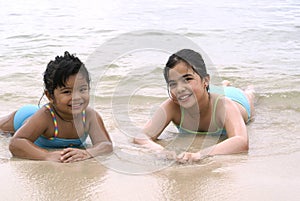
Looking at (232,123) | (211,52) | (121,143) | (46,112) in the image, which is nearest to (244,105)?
(232,123)

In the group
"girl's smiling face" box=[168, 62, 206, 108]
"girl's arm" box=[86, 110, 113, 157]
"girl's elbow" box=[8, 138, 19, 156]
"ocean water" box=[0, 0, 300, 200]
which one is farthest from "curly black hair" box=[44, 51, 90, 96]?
"girl's smiling face" box=[168, 62, 206, 108]

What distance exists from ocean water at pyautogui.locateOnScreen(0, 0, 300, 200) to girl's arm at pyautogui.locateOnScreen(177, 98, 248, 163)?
0.28 ft

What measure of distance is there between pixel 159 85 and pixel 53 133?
2.70 metres

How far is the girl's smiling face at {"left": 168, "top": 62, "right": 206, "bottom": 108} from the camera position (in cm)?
348

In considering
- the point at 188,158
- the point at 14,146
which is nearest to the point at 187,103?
the point at 188,158

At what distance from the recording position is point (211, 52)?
7.81 metres

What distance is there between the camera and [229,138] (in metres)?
3.26

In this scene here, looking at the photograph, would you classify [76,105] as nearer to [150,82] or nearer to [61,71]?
[61,71]

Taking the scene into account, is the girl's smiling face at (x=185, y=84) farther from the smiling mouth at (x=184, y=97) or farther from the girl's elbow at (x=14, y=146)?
the girl's elbow at (x=14, y=146)

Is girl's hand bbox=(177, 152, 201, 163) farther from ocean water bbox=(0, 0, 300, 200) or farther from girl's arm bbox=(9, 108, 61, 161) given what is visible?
girl's arm bbox=(9, 108, 61, 161)

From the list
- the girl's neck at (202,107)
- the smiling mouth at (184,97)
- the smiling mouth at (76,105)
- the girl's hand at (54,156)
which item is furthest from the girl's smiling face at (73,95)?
the girl's neck at (202,107)

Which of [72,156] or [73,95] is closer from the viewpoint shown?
[72,156]

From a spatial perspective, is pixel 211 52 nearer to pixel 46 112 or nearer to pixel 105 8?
pixel 46 112

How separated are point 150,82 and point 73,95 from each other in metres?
2.87
